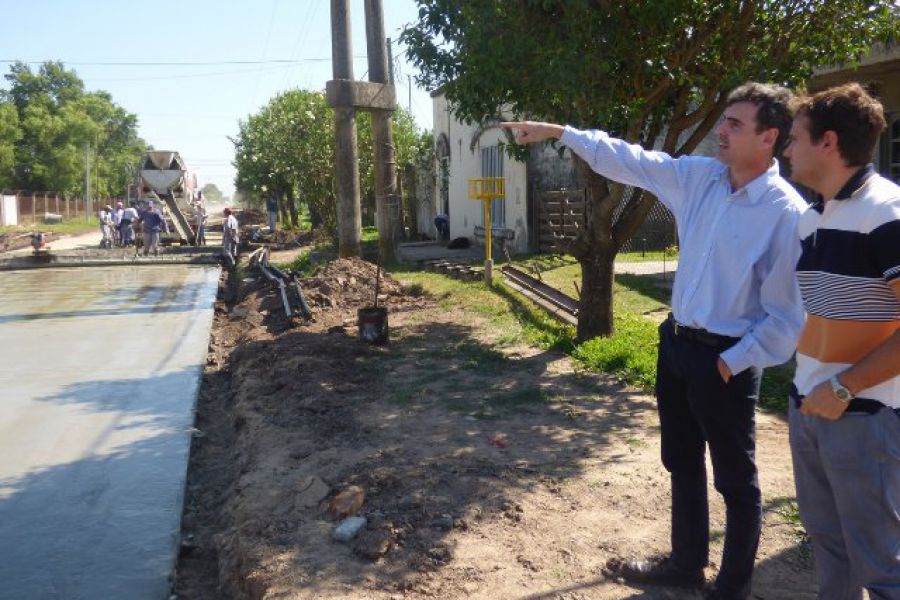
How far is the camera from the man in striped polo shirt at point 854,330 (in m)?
2.57

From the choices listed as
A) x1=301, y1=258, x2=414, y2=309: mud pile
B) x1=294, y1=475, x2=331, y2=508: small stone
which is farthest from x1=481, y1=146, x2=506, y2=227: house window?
x1=294, y1=475, x2=331, y2=508: small stone

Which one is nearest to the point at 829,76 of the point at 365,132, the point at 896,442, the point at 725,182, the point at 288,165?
the point at 725,182

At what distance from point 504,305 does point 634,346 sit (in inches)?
147

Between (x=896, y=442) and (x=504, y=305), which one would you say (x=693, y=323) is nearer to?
(x=896, y=442)

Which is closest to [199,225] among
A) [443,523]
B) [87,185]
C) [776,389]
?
[776,389]

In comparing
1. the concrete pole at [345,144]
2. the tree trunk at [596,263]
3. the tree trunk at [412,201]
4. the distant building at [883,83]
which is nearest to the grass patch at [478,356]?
the tree trunk at [596,263]

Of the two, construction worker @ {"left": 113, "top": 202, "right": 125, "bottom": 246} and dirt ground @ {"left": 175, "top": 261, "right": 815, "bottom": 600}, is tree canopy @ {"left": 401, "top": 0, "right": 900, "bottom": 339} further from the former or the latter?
construction worker @ {"left": 113, "top": 202, "right": 125, "bottom": 246}

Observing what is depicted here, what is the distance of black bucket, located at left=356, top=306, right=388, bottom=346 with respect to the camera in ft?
31.1

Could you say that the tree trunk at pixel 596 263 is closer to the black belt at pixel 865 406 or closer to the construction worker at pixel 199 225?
the black belt at pixel 865 406

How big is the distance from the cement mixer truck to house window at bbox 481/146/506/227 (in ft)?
45.2

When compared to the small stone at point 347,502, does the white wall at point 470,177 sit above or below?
above

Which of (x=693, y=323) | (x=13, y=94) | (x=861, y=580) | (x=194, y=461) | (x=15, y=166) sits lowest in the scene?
(x=194, y=461)

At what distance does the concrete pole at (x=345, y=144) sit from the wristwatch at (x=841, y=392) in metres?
15.1

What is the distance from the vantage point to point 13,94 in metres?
73.9
